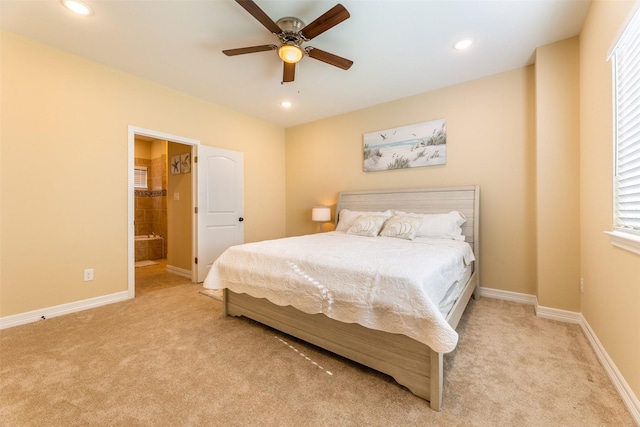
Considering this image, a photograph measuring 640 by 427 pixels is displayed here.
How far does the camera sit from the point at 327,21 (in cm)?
188

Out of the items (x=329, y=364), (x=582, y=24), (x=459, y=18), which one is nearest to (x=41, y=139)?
(x=329, y=364)

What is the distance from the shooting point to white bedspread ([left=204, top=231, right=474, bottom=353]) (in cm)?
134

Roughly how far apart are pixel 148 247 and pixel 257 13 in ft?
17.8

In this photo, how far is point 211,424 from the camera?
126 cm

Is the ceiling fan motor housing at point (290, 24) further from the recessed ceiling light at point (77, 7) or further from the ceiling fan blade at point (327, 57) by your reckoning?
the recessed ceiling light at point (77, 7)

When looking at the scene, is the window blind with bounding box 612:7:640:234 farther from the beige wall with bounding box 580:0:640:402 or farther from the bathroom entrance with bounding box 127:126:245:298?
the bathroom entrance with bounding box 127:126:245:298

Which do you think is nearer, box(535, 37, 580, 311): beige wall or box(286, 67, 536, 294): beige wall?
box(535, 37, 580, 311): beige wall

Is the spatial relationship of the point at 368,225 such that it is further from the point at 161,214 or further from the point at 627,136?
the point at 161,214

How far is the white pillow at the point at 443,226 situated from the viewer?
293 cm

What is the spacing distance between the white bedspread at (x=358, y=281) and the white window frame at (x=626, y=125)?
92 centimetres

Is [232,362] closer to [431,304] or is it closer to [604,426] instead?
[431,304]

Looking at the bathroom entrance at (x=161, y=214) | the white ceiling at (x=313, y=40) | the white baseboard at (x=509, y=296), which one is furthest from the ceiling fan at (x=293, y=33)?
the white baseboard at (x=509, y=296)

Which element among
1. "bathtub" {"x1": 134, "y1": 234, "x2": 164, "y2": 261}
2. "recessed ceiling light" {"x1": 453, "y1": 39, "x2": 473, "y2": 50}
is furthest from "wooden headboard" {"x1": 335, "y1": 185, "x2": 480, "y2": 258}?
"bathtub" {"x1": 134, "y1": 234, "x2": 164, "y2": 261}

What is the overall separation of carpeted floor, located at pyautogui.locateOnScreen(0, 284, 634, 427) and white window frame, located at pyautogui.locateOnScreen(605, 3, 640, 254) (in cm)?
90
